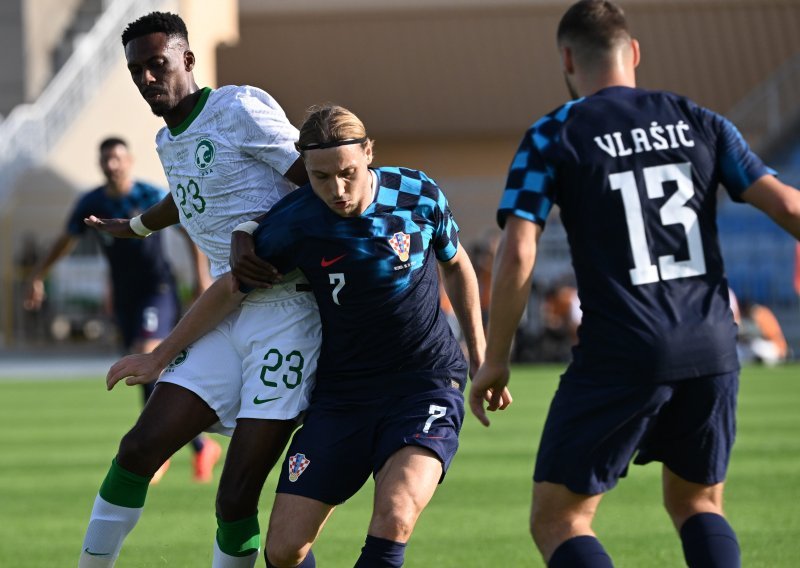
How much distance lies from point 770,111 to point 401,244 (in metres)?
27.8

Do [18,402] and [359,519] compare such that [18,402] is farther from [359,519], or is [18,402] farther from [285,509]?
[285,509]

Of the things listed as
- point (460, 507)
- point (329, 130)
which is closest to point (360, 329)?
point (329, 130)

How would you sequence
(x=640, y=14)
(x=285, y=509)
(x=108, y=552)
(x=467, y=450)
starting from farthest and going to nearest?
1. (x=640, y=14)
2. (x=467, y=450)
3. (x=108, y=552)
4. (x=285, y=509)

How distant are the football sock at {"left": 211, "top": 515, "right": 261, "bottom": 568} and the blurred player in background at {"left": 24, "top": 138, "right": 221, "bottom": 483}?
15.7 ft

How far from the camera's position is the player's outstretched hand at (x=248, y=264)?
16.6 feet

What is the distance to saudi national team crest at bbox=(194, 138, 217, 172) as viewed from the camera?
5.40 m

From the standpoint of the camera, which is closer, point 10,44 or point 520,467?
point 520,467

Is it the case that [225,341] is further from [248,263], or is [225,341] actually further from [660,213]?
[660,213]

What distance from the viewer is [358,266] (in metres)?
5.07

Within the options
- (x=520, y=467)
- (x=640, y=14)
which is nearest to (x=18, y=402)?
(x=520, y=467)

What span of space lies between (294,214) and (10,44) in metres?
32.9

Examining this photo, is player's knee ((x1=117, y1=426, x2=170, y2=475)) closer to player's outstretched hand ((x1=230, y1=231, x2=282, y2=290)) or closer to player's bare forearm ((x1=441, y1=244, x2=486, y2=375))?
player's outstretched hand ((x1=230, y1=231, x2=282, y2=290))

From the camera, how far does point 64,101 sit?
30.1m

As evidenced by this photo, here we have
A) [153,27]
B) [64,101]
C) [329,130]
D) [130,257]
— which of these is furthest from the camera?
[64,101]
